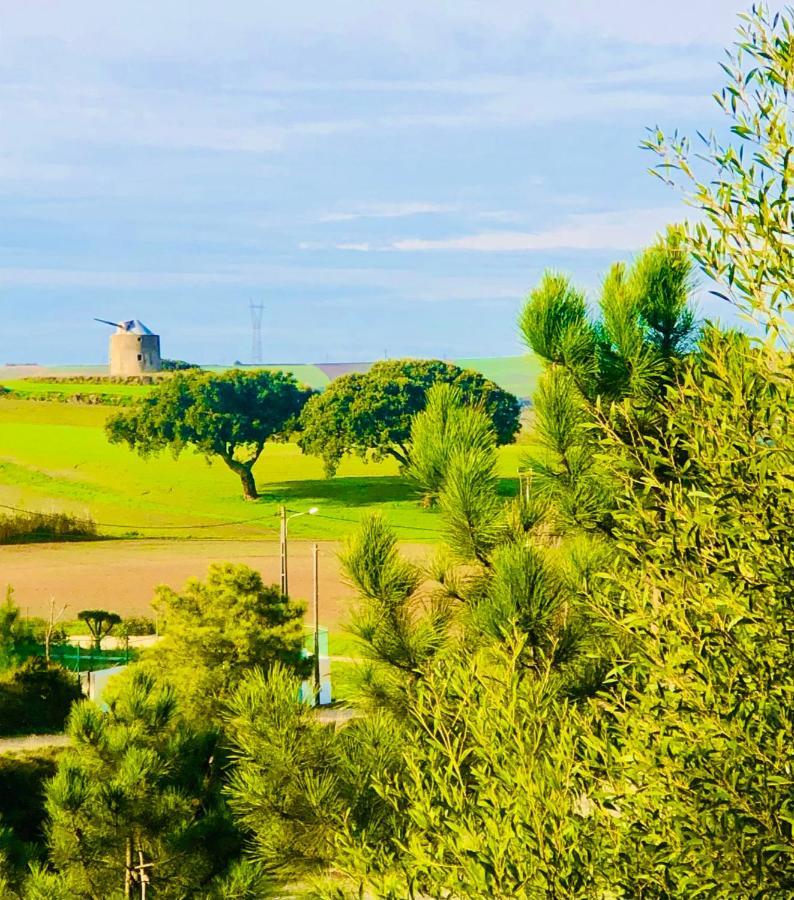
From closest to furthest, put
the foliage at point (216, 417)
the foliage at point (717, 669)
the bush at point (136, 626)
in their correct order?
the foliage at point (717, 669) < the bush at point (136, 626) < the foliage at point (216, 417)

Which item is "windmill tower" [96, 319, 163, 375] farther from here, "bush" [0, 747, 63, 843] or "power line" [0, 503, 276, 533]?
"bush" [0, 747, 63, 843]

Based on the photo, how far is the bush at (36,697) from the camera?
28.0 meters

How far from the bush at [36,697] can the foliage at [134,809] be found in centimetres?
1496

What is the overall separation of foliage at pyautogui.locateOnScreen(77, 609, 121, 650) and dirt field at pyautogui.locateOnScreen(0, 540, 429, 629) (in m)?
2.16

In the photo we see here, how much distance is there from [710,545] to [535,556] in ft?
10.4

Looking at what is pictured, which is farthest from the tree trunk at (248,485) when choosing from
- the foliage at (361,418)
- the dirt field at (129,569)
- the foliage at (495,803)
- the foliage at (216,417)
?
the foliage at (495,803)

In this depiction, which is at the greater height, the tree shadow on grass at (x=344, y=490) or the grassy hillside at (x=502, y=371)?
the grassy hillside at (x=502, y=371)

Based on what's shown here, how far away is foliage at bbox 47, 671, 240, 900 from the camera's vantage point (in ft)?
42.9

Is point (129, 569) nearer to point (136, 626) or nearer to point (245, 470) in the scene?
point (136, 626)

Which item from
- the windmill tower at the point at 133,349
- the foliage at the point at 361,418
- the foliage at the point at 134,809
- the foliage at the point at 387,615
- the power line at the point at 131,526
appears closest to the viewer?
the foliage at the point at 387,615

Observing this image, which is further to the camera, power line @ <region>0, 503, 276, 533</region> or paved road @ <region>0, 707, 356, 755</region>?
power line @ <region>0, 503, 276, 533</region>

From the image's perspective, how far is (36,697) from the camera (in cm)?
2823

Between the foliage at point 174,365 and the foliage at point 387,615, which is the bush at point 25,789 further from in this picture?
the foliage at point 174,365

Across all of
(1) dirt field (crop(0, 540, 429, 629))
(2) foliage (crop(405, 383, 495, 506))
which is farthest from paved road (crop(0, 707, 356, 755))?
(2) foliage (crop(405, 383, 495, 506))
